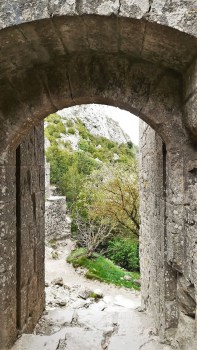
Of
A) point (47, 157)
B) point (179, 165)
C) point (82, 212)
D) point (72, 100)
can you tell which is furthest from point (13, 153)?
point (47, 157)

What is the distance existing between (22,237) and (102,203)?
7616mm

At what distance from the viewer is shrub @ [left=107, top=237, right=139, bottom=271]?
12.7 meters

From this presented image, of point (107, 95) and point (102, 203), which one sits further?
point (102, 203)

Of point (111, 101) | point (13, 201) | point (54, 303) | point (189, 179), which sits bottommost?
point (54, 303)

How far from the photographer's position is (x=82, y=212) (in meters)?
14.5

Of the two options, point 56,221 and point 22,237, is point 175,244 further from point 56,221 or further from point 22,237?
point 56,221

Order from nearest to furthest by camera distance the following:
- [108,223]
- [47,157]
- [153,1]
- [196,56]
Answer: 1. [153,1]
2. [196,56]
3. [108,223]
4. [47,157]

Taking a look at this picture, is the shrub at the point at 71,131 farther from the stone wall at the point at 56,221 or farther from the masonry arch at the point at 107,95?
the masonry arch at the point at 107,95

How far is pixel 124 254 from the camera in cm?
1299

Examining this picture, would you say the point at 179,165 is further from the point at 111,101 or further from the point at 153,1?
the point at 153,1

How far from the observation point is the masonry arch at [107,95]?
234 cm

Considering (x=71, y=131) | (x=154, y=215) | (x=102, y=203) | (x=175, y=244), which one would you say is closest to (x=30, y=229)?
(x=154, y=215)

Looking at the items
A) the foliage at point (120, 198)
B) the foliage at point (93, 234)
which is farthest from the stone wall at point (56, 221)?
the foliage at point (120, 198)

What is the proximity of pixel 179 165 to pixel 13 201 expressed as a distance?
1.69 m
